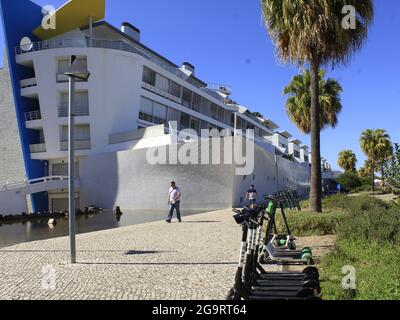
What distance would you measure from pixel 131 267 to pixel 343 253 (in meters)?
3.59

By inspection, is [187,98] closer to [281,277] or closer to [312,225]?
[312,225]

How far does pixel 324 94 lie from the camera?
2514 centimetres

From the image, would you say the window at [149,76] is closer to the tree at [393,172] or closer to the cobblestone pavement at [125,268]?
the cobblestone pavement at [125,268]

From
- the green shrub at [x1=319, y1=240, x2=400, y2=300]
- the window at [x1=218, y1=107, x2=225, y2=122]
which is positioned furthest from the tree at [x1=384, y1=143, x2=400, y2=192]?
the window at [x1=218, y1=107, x2=225, y2=122]

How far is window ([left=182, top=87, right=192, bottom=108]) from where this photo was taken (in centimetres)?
4217

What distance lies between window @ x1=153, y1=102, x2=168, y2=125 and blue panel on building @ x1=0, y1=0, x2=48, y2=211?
982cm

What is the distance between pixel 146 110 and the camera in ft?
113

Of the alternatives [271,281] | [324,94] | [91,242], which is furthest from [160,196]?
[271,281]

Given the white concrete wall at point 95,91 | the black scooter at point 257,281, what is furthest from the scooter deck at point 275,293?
the white concrete wall at point 95,91

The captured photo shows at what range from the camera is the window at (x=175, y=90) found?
3946 cm

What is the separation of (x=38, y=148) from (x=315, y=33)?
86.8 ft

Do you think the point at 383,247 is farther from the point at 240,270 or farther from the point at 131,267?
the point at 131,267

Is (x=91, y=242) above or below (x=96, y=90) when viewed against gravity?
below

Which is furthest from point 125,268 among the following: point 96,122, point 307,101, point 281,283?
point 96,122
